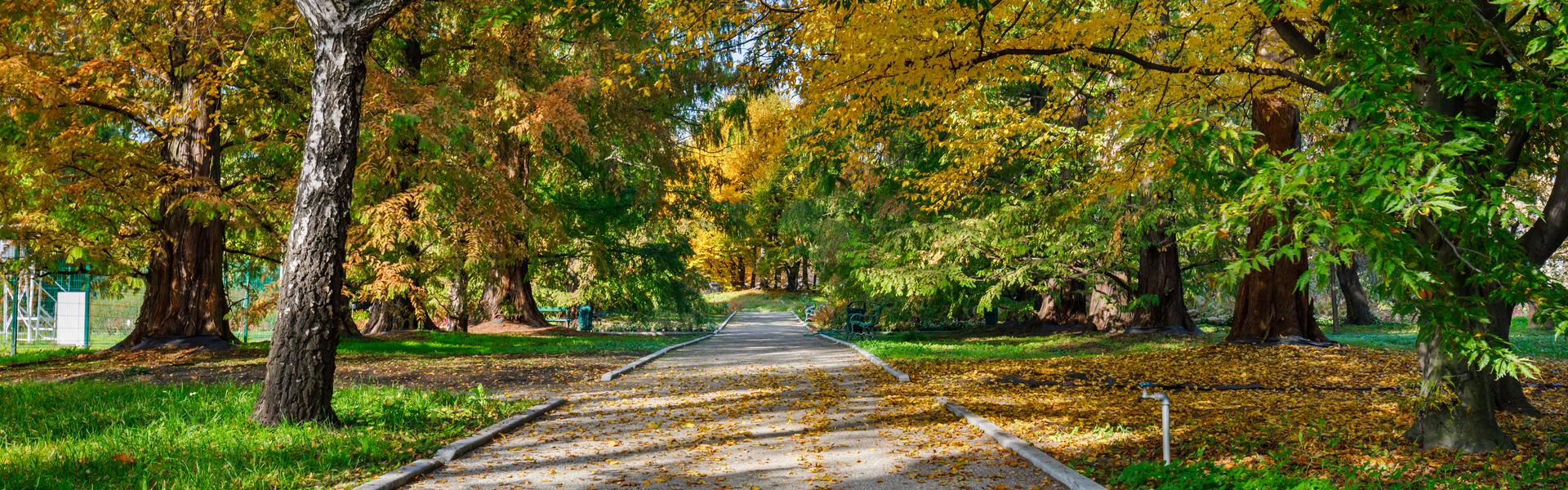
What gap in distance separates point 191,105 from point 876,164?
1285 centimetres

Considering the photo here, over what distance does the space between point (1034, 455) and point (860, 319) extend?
17656 mm

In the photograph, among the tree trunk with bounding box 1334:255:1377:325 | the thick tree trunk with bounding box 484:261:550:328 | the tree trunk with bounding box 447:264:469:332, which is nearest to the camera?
the tree trunk with bounding box 447:264:469:332

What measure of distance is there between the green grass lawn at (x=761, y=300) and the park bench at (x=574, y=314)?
20.0 m

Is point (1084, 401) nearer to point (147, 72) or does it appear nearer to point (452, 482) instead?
point (452, 482)

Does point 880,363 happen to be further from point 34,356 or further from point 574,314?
point 574,314

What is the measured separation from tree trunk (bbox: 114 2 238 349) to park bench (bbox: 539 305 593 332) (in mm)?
12890

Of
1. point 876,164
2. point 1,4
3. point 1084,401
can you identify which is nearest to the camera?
point 1084,401

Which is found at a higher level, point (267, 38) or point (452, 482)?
point (267, 38)

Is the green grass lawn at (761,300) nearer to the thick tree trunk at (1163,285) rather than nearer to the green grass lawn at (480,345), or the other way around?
the green grass lawn at (480,345)

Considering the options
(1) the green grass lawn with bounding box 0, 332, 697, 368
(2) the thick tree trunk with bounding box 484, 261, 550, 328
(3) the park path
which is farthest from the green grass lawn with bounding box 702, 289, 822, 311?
(3) the park path

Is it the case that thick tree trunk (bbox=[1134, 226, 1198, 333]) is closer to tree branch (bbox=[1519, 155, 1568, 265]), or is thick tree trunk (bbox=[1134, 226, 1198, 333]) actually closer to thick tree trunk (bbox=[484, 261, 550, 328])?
tree branch (bbox=[1519, 155, 1568, 265])

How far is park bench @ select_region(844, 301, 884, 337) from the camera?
23953 mm

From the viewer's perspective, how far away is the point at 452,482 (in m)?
5.84

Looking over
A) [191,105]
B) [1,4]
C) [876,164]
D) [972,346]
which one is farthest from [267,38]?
[972,346]
